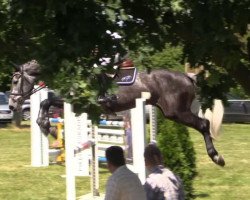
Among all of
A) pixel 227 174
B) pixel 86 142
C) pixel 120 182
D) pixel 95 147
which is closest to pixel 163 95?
pixel 95 147

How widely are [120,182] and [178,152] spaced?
4552mm

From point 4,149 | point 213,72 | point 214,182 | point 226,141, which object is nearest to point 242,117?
point 226,141

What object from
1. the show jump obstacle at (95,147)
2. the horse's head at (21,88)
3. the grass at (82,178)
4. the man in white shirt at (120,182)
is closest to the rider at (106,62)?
the man in white shirt at (120,182)

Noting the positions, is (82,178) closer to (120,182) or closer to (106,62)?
(120,182)

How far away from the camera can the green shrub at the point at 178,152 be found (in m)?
10.8

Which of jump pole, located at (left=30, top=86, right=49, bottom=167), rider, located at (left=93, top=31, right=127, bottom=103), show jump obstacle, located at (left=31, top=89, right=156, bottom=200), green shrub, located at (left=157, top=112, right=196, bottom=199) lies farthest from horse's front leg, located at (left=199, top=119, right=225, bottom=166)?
rider, located at (left=93, top=31, right=127, bottom=103)

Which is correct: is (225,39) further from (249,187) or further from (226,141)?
(226,141)

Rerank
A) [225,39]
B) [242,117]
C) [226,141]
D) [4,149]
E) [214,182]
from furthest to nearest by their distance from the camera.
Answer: [242,117] → [226,141] → [4,149] → [214,182] → [225,39]

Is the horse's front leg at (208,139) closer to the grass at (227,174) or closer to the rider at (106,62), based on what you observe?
the grass at (227,174)

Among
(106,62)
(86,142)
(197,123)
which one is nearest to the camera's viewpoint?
(106,62)

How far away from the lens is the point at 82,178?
592 inches

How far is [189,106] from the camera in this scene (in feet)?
38.8

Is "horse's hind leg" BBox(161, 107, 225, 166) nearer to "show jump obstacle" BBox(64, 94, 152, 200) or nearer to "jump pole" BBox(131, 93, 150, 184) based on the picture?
"show jump obstacle" BBox(64, 94, 152, 200)

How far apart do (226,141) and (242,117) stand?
30.2ft
